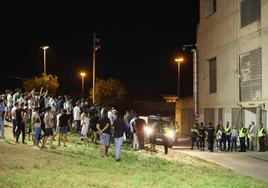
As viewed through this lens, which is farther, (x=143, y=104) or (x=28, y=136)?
(x=143, y=104)

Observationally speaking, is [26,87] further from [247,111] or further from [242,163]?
[242,163]

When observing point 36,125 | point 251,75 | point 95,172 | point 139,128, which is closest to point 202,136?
point 139,128

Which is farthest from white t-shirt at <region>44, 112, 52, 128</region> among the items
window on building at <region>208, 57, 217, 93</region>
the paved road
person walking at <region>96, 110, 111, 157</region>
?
window on building at <region>208, 57, 217, 93</region>

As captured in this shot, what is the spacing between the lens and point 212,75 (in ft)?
145

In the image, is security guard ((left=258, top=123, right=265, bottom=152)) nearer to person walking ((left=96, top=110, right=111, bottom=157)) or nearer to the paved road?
the paved road

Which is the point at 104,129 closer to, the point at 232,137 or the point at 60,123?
the point at 60,123

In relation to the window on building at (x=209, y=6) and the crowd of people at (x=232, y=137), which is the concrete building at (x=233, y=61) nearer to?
the window on building at (x=209, y=6)

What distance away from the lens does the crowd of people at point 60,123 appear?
20.4m

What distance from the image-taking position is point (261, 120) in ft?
106

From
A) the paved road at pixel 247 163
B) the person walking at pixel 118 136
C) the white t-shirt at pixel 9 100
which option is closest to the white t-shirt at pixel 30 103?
the white t-shirt at pixel 9 100

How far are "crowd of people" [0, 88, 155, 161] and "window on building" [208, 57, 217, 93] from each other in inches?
616

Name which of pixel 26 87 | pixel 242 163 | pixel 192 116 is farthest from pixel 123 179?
pixel 26 87

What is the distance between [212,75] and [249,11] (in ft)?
32.4

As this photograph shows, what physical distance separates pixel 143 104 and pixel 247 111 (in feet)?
141
